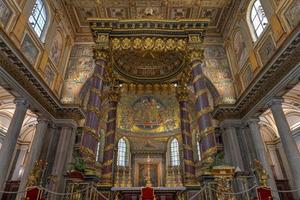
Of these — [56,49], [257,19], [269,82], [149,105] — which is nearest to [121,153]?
[149,105]

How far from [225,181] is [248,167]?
588 cm

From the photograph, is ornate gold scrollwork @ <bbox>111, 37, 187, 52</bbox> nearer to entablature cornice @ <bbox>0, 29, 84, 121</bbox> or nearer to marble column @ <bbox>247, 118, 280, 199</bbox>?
entablature cornice @ <bbox>0, 29, 84, 121</bbox>

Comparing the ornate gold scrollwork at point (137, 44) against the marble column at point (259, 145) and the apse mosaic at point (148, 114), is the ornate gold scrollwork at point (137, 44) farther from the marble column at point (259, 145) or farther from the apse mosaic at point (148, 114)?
the apse mosaic at point (148, 114)

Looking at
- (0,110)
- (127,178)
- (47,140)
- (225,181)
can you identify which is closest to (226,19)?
(225,181)

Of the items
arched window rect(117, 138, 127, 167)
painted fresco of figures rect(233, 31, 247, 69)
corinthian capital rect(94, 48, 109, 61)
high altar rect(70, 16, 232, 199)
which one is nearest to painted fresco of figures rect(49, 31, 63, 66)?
high altar rect(70, 16, 232, 199)

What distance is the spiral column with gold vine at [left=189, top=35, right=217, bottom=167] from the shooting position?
26.4 ft

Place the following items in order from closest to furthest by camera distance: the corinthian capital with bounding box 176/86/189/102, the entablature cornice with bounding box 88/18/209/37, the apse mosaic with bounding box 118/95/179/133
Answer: the entablature cornice with bounding box 88/18/209/37, the corinthian capital with bounding box 176/86/189/102, the apse mosaic with bounding box 118/95/179/133

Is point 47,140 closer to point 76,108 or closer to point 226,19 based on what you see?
point 76,108

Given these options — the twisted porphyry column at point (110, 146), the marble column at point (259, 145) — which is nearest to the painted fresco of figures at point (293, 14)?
the marble column at point (259, 145)

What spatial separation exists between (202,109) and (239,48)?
6.87 metres

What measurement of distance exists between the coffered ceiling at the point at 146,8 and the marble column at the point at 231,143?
7365 millimetres

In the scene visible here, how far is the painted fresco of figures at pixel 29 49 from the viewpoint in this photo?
9.89 meters

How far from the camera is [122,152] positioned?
67.5ft

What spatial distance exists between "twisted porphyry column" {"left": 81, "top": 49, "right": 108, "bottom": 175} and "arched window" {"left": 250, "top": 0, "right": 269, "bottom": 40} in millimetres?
8250
